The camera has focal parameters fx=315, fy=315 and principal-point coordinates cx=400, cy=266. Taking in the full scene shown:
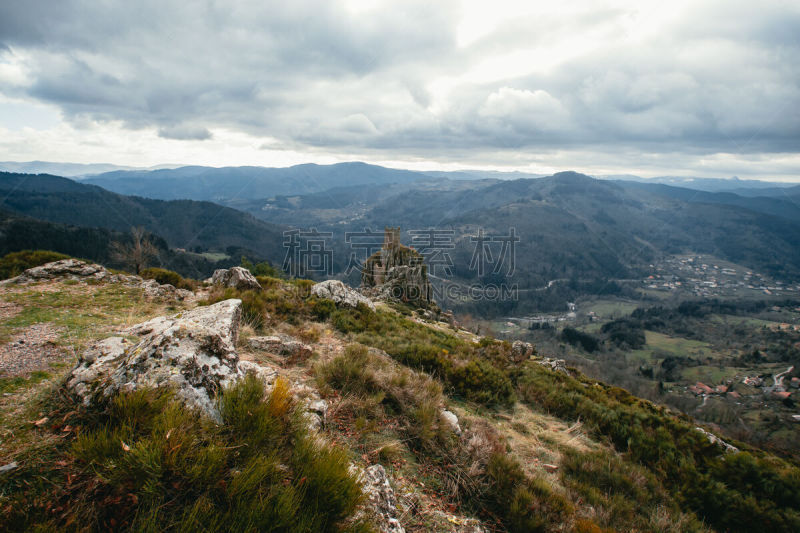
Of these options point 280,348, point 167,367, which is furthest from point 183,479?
point 280,348

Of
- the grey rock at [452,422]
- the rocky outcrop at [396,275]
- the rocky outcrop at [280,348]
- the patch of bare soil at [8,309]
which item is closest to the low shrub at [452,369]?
the grey rock at [452,422]

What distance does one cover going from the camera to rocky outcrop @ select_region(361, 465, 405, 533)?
130 inches

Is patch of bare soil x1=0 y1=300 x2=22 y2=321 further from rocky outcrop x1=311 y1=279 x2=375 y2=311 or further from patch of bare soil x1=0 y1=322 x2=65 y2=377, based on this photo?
rocky outcrop x1=311 y1=279 x2=375 y2=311

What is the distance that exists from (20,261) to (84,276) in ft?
13.7

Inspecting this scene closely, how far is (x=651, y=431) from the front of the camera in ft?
28.7

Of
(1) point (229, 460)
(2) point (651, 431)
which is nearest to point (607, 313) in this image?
(2) point (651, 431)

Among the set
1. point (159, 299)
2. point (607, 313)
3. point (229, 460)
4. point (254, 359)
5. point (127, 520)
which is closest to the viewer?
point (127, 520)

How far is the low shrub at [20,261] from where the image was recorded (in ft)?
42.7

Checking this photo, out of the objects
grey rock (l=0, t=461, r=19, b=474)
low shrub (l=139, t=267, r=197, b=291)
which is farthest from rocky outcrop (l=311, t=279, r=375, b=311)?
grey rock (l=0, t=461, r=19, b=474)

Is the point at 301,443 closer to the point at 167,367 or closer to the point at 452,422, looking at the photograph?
the point at 167,367

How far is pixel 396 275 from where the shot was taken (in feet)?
121

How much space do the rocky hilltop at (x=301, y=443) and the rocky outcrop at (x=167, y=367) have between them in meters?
0.02

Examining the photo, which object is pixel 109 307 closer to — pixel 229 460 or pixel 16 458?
pixel 16 458

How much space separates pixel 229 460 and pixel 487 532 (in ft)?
11.4
